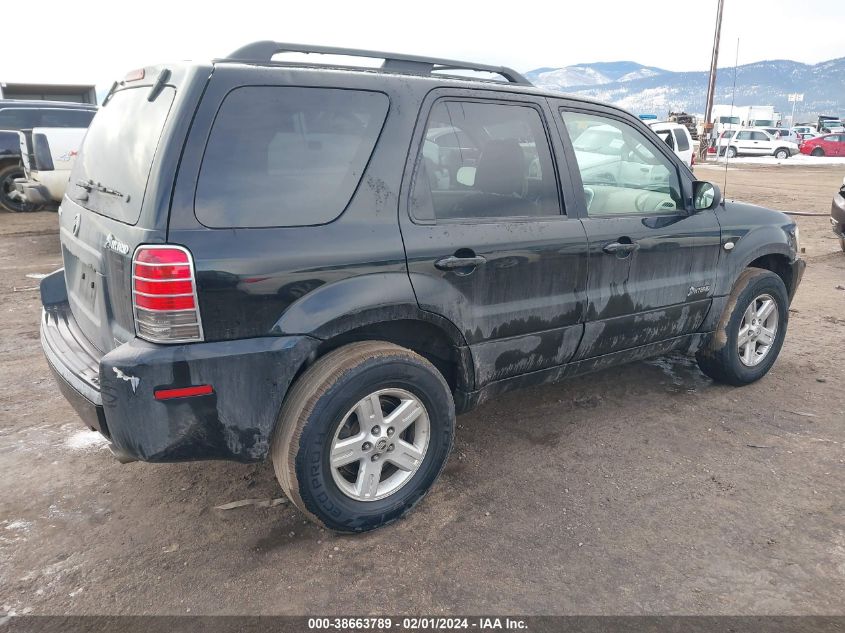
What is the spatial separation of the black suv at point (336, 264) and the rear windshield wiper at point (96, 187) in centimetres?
3

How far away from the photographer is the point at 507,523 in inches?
111

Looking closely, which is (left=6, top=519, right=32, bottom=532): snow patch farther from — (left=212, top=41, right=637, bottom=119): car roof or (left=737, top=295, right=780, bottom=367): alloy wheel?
(left=737, top=295, right=780, bottom=367): alloy wheel

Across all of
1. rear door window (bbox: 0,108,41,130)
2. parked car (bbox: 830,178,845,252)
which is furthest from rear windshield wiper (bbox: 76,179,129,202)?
rear door window (bbox: 0,108,41,130)

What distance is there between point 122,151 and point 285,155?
0.72 m

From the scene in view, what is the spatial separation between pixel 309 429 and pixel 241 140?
1104 mm

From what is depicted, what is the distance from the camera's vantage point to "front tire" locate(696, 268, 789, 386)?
13.4 feet

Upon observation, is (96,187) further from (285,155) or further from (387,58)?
(387,58)

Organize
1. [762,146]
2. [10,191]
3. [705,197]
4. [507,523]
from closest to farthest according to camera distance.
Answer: [507,523]
[705,197]
[10,191]
[762,146]

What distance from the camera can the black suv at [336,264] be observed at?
7.48 ft

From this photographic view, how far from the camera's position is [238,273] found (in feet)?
7.48

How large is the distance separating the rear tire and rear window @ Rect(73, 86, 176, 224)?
994 centimetres

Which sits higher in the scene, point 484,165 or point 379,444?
point 484,165

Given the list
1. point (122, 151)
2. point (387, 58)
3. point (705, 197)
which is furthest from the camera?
point (705, 197)

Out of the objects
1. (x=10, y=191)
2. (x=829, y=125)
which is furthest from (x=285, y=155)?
(x=829, y=125)
